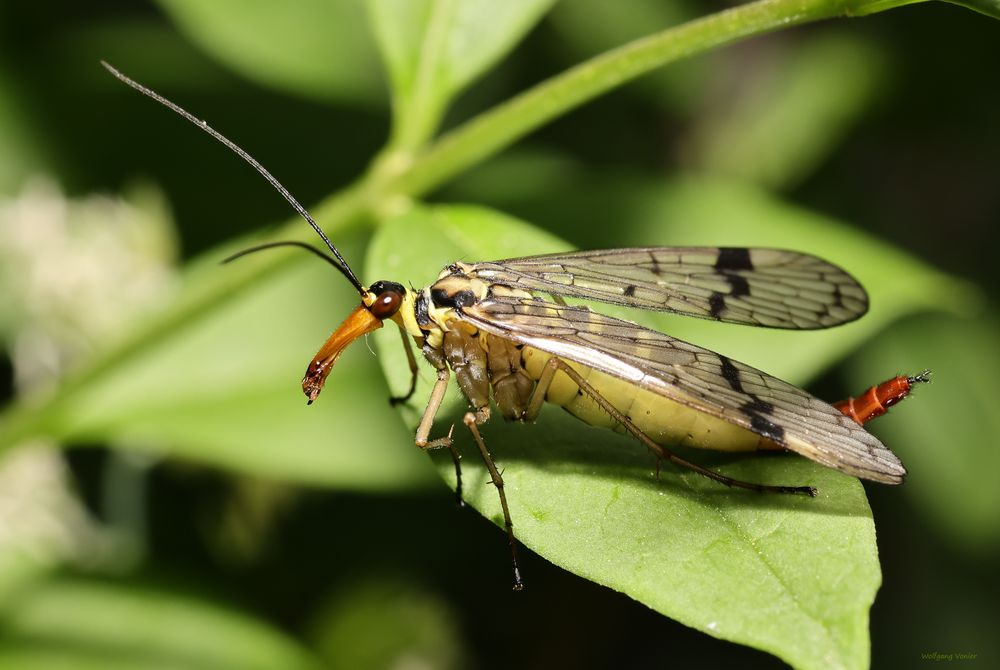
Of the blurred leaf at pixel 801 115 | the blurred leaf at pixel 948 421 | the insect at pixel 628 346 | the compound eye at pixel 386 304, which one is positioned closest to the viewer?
the insect at pixel 628 346

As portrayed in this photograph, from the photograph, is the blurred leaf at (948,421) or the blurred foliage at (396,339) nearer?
the blurred foliage at (396,339)

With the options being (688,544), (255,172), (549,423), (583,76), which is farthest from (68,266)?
(688,544)

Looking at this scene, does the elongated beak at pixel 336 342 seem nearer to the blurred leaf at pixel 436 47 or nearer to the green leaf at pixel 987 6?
the blurred leaf at pixel 436 47

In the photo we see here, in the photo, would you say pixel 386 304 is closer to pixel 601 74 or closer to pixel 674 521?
pixel 601 74

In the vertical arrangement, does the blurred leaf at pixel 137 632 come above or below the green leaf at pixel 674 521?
below

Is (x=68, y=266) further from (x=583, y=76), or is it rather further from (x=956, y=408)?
(x=956, y=408)

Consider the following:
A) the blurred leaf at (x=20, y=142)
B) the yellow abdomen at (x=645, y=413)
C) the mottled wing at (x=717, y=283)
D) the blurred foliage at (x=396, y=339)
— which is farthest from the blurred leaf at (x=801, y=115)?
the blurred leaf at (x=20, y=142)

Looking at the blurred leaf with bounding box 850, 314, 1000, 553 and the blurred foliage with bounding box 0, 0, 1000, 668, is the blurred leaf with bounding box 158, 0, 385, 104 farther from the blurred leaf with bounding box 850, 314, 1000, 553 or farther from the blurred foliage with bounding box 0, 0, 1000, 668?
the blurred leaf with bounding box 850, 314, 1000, 553

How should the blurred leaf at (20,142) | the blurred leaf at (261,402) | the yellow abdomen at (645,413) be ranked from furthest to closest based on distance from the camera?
the blurred leaf at (20,142)
the blurred leaf at (261,402)
the yellow abdomen at (645,413)

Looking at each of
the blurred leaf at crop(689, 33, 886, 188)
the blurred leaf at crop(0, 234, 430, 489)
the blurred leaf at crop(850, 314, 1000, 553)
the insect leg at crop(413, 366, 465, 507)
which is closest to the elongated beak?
the insect leg at crop(413, 366, 465, 507)
